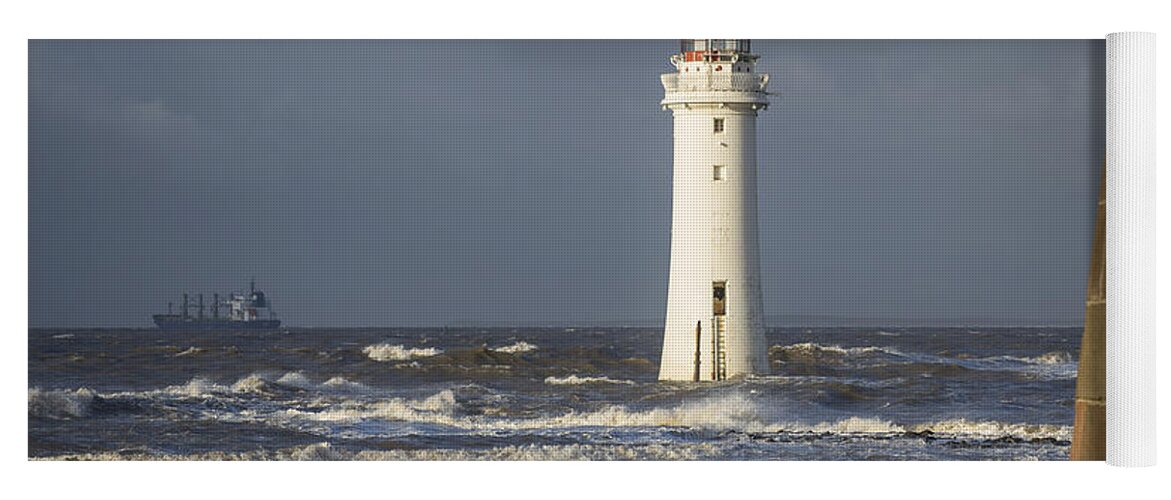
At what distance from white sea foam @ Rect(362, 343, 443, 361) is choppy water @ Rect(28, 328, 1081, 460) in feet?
0.06

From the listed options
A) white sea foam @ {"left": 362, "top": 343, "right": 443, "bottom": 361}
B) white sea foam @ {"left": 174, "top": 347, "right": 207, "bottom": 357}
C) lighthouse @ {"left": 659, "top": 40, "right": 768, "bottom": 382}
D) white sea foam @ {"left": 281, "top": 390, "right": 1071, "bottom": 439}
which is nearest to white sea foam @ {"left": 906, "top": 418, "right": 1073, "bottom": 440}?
white sea foam @ {"left": 281, "top": 390, "right": 1071, "bottom": 439}

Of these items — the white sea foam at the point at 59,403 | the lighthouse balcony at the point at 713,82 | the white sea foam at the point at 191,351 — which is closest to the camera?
the white sea foam at the point at 59,403

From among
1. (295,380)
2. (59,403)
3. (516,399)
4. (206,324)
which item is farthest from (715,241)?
(59,403)

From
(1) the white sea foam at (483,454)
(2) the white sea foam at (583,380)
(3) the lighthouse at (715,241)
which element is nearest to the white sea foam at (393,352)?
(2) the white sea foam at (583,380)

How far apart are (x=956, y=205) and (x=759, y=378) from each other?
1.73 metres

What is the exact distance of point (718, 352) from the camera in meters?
16.7

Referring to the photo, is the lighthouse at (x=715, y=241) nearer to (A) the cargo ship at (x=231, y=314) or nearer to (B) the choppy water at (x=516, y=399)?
(B) the choppy water at (x=516, y=399)

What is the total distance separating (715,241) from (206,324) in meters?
3.36

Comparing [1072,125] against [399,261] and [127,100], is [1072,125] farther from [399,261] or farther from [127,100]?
[127,100]

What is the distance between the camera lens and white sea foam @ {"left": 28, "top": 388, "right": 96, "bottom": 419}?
1555cm

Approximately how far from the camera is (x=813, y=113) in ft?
53.0

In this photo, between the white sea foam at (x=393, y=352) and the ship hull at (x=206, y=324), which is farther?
the white sea foam at (x=393, y=352)

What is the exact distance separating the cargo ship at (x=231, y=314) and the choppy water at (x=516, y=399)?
10cm

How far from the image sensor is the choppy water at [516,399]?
51.4ft
